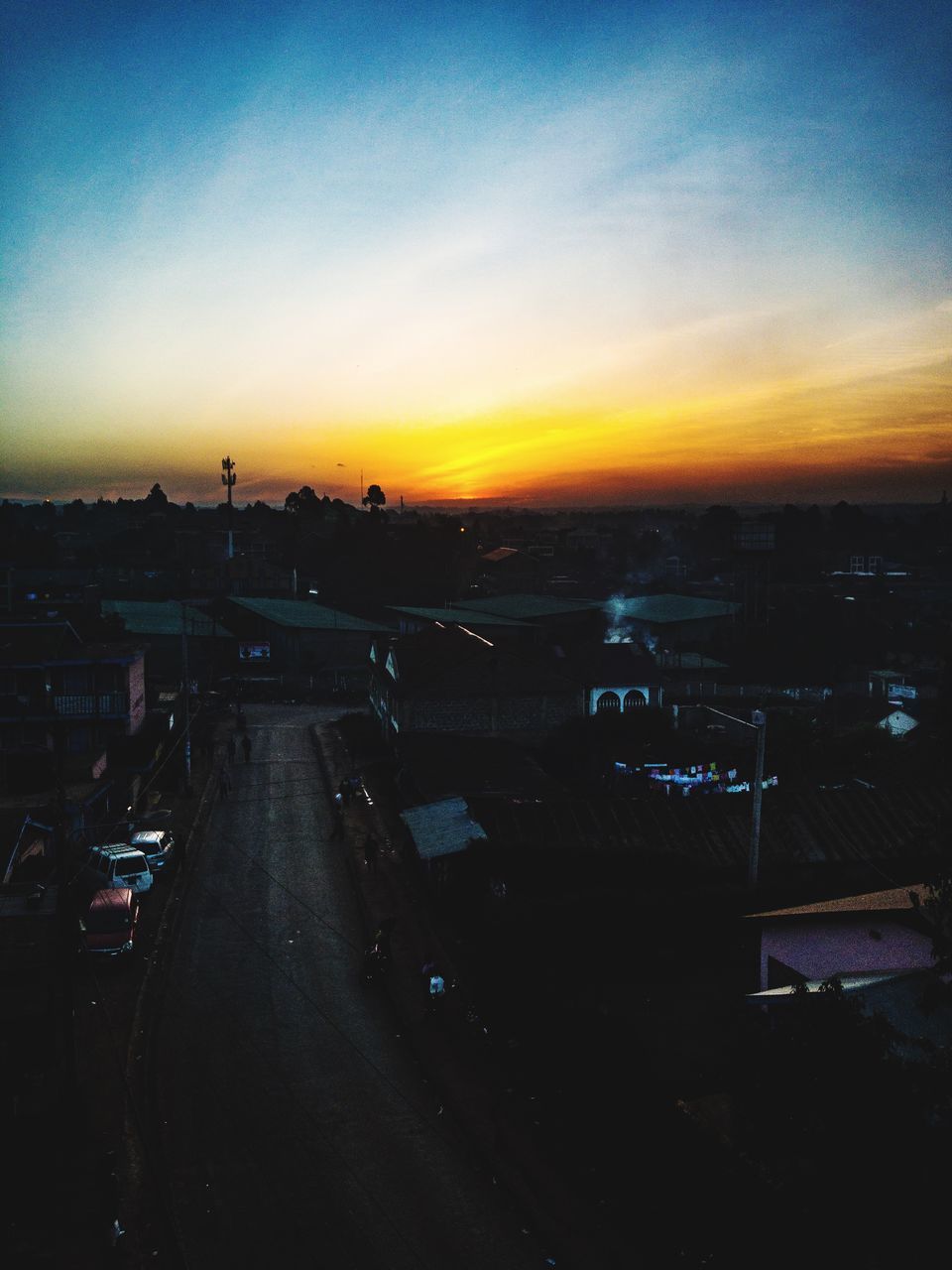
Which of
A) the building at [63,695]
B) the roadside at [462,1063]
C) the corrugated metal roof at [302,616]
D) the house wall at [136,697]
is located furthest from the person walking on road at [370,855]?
the corrugated metal roof at [302,616]

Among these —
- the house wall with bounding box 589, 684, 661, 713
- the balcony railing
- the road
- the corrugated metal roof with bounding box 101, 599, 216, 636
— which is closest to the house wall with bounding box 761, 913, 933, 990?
the road

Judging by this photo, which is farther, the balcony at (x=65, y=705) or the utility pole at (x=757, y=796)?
the balcony at (x=65, y=705)

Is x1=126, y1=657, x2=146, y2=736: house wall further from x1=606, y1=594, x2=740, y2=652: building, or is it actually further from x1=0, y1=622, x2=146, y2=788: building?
x1=606, y1=594, x2=740, y2=652: building

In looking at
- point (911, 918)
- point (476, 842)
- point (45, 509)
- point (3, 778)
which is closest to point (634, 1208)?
point (911, 918)

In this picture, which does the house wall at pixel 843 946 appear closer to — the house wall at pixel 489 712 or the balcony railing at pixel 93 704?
the house wall at pixel 489 712

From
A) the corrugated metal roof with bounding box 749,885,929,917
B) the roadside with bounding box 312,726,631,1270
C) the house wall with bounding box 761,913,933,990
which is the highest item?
the corrugated metal roof with bounding box 749,885,929,917

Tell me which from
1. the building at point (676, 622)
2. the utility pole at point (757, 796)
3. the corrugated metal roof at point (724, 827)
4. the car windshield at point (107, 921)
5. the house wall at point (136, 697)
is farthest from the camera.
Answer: the building at point (676, 622)
